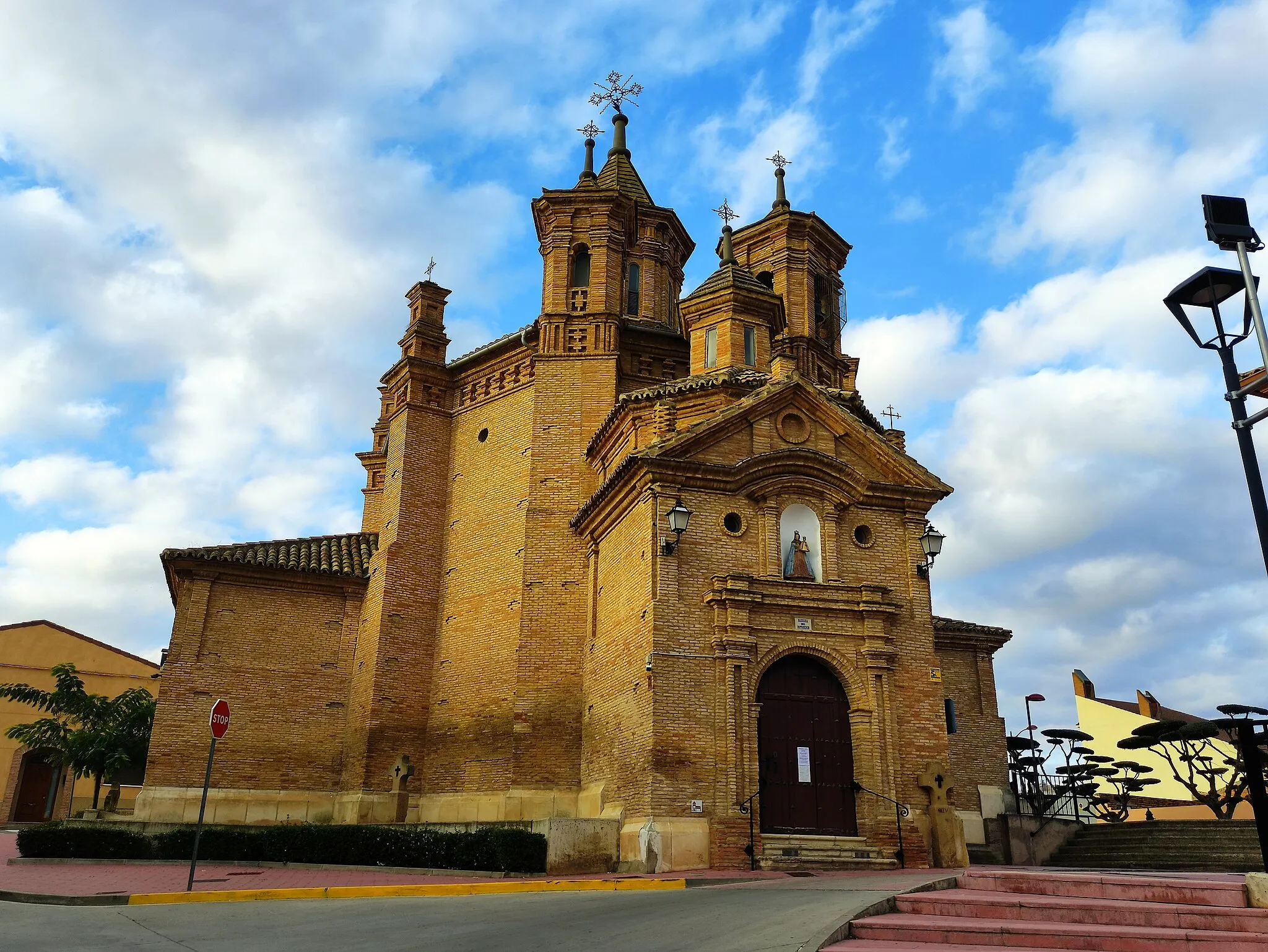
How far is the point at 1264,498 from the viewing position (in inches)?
368

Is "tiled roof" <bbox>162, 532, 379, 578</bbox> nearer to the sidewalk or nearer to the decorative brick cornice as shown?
the sidewalk

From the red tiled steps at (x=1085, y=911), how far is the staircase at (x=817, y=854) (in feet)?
18.9

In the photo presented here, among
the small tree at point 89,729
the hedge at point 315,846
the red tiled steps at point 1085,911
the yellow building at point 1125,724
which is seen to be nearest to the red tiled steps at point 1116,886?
the red tiled steps at point 1085,911

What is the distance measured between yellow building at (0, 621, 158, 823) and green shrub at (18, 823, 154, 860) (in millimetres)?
21503

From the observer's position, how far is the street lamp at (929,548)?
19406 millimetres

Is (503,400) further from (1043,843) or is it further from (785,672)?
(1043,843)

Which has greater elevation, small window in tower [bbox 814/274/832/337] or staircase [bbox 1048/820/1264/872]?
small window in tower [bbox 814/274/832/337]

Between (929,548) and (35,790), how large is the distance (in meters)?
36.8

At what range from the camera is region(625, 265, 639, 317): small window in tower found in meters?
29.2

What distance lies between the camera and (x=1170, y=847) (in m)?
18.4

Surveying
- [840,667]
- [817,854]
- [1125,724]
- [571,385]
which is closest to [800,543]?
[840,667]

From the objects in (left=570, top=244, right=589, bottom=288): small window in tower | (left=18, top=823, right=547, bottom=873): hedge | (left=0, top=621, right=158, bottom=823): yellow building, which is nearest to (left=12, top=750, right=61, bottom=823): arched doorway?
(left=0, top=621, right=158, bottom=823): yellow building

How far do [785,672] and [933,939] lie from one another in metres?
9.28

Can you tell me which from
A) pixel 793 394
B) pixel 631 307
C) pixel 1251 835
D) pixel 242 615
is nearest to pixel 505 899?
pixel 793 394
